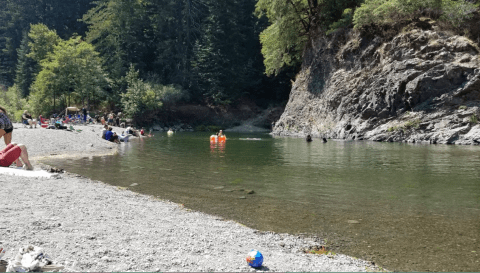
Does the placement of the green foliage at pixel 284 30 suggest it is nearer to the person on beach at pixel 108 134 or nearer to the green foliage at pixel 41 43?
the person on beach at pixel 108 134

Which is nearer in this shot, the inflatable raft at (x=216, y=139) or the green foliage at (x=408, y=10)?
the green foliage at (x=408, y=10)

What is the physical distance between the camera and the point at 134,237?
21.0 ft

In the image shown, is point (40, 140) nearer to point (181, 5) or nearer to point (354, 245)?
point (354, 245)

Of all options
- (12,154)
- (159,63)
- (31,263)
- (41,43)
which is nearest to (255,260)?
(31,263)

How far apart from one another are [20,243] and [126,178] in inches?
337

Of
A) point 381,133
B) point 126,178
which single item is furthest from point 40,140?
point 381,133

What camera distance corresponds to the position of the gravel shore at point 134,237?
5.36 metres

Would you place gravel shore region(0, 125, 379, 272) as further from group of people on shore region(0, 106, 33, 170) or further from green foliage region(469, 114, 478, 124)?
green foliage region(469, 114, 478, 124)

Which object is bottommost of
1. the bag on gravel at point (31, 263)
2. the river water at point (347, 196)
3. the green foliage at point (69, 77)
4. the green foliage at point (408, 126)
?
the river water at point (347, 196)

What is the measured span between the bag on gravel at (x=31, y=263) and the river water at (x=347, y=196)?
4.45 metres

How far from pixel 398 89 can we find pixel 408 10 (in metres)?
8.34

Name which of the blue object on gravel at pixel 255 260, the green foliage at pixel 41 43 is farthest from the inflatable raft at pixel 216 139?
the green foliage at pixel 41 43

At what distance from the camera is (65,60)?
64.7 m

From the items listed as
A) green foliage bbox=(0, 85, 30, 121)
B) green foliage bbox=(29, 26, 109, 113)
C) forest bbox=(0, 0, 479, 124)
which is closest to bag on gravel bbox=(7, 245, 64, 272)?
forest bbox=(0, 0, 479, 124)
